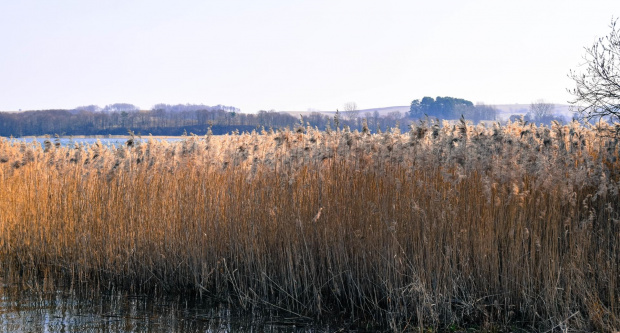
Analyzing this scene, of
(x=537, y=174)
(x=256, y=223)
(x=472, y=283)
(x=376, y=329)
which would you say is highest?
(x=537, y=174)

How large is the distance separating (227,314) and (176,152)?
2.46m

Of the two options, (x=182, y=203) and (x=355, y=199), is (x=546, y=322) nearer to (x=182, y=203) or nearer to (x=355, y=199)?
(x=355, y=199)

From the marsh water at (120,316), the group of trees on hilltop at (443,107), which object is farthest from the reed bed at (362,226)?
the group of trees on hilltop at (443,107)

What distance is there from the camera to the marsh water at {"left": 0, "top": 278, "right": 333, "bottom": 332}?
222 inches

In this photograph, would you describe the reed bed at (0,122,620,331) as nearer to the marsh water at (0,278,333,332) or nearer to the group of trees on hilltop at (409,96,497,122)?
the marsh water at (0,278,333,332)

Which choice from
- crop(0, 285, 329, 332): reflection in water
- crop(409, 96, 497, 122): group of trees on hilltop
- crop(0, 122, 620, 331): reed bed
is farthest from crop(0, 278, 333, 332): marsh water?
crop(409, 96, 497, 122): group of trees on hilltop

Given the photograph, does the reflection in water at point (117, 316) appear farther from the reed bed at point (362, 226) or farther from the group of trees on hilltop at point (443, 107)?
the group of trees on hilltop at point (443, 107)

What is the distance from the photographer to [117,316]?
19.6 ft

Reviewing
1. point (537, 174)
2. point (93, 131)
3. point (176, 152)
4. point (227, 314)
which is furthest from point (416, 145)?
point (93, 131)

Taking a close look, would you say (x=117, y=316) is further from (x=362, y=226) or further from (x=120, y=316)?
(x=362, y=226)

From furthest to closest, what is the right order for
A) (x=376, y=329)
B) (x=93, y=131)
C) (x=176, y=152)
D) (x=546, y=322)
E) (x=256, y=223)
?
(x=93, y=131) → (x=176, y=152) → (x=256, y=223) → (x=376, y=329) → (x=546, y=322)

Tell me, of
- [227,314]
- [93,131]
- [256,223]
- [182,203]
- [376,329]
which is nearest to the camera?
[376,329]

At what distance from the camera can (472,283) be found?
544 cm

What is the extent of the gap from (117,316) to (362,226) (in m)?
2.66
